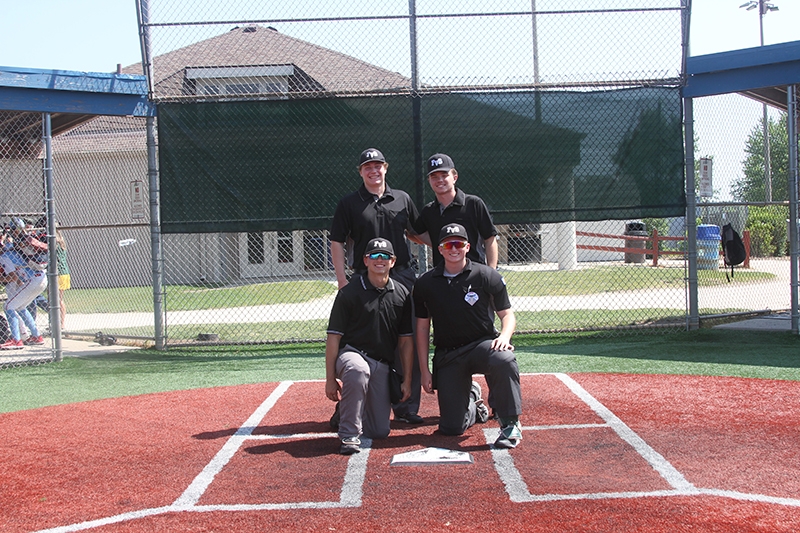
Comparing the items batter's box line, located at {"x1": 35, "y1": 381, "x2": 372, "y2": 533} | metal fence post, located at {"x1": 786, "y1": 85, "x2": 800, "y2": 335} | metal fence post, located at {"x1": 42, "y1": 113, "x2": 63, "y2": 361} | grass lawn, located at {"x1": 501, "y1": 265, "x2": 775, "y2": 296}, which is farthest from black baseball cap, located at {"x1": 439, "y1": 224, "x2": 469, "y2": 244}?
grass lawn, located at {"x1": 501, "y1": 265, "x2": 775, "y2": 296}

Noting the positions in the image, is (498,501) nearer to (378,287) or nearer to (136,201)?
(378,287)

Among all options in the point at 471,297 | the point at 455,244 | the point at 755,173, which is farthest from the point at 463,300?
the point at 755,173

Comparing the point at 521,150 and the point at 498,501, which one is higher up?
the point at 521,150

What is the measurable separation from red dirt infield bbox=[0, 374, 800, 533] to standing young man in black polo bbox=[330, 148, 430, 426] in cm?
37

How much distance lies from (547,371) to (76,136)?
16.4 metres

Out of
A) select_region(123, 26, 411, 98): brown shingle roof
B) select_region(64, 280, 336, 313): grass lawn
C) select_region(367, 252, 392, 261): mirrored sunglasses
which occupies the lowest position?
select_region(64, 280, 336, 313): grass lawn

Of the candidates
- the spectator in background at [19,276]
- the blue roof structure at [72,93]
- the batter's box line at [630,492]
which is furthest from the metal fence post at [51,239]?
the batter's box line at [630,492]

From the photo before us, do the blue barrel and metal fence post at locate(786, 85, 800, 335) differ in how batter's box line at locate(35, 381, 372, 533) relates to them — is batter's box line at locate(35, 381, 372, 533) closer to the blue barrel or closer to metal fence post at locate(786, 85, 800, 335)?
metal fence post at locate(786, 85, 800, 335)

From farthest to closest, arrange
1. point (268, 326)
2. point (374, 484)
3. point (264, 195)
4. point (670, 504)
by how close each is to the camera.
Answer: point (268, 326) < point (264, 195) < point (374, 484) < point (670, 504)

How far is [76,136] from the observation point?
18.0m

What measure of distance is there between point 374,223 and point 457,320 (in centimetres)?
99

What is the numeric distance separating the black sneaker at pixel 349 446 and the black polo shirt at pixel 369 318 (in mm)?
612

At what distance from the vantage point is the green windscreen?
25.0 feet

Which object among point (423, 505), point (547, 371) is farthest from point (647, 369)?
point (423, 505)
